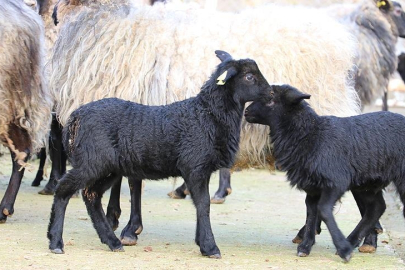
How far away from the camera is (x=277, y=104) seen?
5613 mm

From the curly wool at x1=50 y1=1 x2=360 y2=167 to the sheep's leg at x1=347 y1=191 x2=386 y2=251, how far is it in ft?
4.00

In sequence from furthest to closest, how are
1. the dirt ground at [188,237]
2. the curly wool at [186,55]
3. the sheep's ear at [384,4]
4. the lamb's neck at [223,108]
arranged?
1. the sheep's ear at [384,4]
2. the curly wool at [186,55]
3. the lamb's neck at [223,108]
4. the dirt ground at [188,237]

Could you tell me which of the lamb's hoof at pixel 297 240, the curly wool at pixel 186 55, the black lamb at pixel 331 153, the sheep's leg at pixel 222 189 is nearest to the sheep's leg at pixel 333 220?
the black lamb at pixel 331 153

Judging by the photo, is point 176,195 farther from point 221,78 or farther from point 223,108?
point 221,78

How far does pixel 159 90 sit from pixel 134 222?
56.9 inches

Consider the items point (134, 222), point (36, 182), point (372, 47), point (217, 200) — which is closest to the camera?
point (134, 222)

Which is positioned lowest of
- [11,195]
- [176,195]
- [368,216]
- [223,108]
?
[176,195]

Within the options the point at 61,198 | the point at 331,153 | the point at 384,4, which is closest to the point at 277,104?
the point at 331,153

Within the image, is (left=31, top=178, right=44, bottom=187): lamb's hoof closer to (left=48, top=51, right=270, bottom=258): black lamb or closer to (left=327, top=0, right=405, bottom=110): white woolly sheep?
(left=48, top=51, right=270, bottom=258): black lamb

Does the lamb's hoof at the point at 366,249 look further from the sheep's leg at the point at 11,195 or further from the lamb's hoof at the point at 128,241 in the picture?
the sheep's leg at the point at 11,195

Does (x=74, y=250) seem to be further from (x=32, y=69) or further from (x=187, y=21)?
(x=187, y=21)

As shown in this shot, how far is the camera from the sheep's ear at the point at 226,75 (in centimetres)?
524

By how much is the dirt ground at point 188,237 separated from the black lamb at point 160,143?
21cm

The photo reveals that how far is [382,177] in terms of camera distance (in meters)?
5.41
